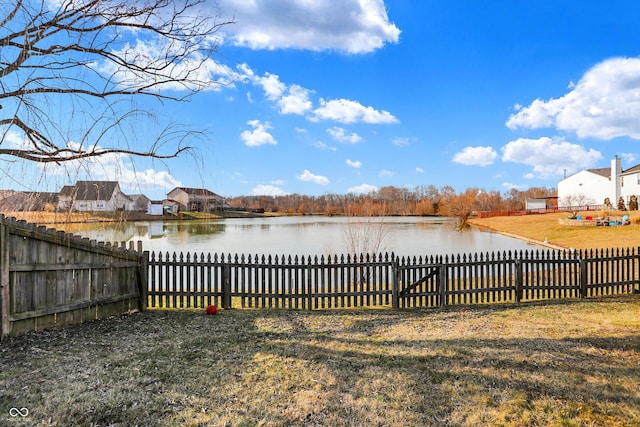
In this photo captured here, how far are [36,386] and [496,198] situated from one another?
91.6 m

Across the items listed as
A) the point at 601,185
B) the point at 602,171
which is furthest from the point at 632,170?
the point at 602,171

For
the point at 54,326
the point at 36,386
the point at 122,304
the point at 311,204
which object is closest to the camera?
the point at 36,386

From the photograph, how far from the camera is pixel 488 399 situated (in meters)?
3.33

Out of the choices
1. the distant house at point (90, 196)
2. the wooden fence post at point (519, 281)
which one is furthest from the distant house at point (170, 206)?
the wooden fence post at point (519, 281)

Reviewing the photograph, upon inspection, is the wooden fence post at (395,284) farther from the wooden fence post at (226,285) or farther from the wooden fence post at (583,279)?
the wooden fence post at (583,279)

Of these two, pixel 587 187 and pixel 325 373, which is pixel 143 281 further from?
pixel 587 187

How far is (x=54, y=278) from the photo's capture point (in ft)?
17.6

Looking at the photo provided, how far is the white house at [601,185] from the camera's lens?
134 ft

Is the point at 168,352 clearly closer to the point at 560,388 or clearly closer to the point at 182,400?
the point at 182,400

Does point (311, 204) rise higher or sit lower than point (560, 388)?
higher

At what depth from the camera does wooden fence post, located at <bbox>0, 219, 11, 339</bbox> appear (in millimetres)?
→ 4703

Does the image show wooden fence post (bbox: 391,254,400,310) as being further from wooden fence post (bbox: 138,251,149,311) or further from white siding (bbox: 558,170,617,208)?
white siding (bbox: 558,170,617,208)

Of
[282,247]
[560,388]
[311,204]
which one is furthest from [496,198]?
[560,388]

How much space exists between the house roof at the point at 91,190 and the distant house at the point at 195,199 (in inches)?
21.7
